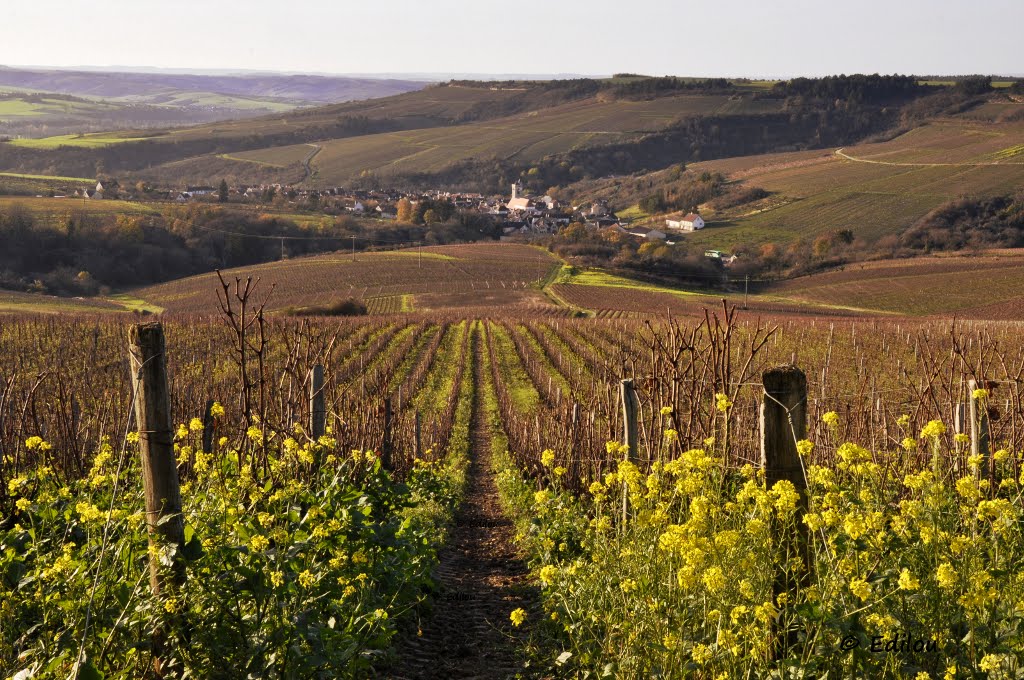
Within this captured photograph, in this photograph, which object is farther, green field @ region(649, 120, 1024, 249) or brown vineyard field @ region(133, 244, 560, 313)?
green field @ region(649, 120, 1024, 249)

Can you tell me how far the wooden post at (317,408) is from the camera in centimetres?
807

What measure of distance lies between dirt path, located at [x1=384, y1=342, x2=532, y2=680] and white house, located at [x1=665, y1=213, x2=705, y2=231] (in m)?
105

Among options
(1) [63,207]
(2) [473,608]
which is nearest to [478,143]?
(1) [63,207]

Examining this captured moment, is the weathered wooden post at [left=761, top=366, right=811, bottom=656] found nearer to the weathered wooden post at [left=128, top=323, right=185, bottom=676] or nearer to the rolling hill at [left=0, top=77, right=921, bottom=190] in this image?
the weathered wooden post at [left=128, top=323, right=185, bottom=676]

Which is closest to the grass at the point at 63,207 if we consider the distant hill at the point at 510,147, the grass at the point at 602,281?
the grass at the point at 602,281

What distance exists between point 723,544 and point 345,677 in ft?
6.28

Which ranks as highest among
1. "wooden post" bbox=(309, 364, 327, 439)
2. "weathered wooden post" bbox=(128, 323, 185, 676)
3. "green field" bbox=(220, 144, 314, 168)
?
"green field" bbox=(220, 144, 314, 168)

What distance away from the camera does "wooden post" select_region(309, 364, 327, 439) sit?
8.07 metres

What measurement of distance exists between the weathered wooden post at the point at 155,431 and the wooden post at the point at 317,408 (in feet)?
12.1

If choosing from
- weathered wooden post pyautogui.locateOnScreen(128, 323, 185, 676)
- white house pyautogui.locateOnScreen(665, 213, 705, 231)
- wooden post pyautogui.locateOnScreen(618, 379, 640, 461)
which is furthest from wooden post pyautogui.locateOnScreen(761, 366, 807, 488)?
white house pyautogui.locateOnScreen(665, 213, 705, 231)

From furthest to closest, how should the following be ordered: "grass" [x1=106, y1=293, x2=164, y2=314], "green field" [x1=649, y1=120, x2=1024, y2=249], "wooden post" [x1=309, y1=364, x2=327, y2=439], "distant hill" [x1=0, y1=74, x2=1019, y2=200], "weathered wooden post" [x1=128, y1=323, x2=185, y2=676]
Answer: "distant hill" [x1=0, y1=74, x2=1019, y2=200]
"green field" [x1=649, y1=120, x2=1024, y2=249]
"grass" [x1=106, y1=293, x2=164, y2=314]
"wooden post" [x1=309, y1=364, x2=327, y2=439]
"weathered wooden post" [x1=128, y1=323, x2=185, y2=676]

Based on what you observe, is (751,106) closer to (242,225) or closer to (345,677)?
(242,225)

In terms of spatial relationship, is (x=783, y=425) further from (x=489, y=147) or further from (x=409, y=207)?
(x=489, y=147)

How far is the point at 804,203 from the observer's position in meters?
114
